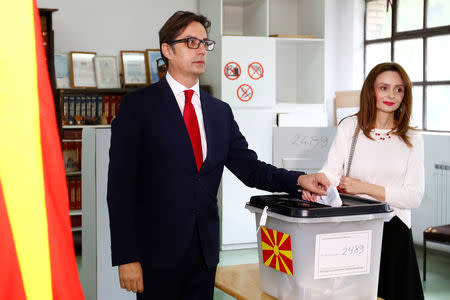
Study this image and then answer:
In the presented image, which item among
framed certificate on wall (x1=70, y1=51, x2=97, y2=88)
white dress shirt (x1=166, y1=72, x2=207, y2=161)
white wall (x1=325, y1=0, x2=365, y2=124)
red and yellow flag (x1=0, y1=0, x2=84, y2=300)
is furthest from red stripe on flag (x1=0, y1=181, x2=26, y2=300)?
white wall (x1=325, y1=0, x2=365, y2=124)

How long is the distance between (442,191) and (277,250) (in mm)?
3883

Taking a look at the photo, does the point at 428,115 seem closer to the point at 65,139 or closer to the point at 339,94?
the point at 339,94

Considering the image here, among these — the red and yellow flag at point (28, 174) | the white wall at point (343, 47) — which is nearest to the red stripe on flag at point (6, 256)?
the red and yellow flag at point (28, 174)

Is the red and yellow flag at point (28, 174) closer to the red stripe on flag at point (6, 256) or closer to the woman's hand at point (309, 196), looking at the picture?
the red stripe on flag at point (6, 256)

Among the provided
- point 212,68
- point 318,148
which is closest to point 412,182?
point 318,148

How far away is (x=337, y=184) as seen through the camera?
2.23m

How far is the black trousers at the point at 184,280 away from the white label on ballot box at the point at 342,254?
0.42m

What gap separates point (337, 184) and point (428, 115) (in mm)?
3693

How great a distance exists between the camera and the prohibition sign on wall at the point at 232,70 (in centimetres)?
557

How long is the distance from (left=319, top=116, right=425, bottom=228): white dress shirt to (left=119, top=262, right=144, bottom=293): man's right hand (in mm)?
861

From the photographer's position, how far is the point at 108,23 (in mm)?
5773

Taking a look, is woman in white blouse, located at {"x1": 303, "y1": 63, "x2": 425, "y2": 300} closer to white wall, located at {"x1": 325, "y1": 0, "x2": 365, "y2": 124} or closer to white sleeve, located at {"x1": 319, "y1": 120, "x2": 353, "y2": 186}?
white sleeve, located at {"x1": 319, "y1": 120, "x2": 353, "y2": 186}

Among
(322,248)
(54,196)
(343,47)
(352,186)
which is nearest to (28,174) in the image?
(54,196)

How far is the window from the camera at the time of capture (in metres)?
5.38
